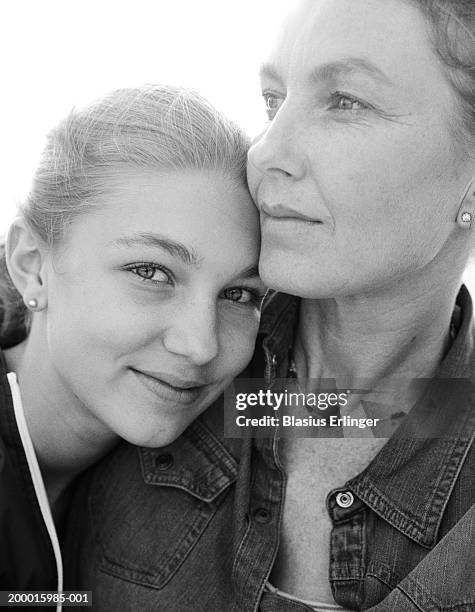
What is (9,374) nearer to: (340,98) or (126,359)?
(126,359)

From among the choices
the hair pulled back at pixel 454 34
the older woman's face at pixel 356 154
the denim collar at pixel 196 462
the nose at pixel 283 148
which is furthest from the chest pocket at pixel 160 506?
the hair pulled back at pixel 454 34

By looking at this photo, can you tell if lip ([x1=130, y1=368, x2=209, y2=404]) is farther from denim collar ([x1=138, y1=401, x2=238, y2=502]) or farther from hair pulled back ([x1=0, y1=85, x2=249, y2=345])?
hair pulled back ([x1=0, y1=85, x2=249, y2=345])

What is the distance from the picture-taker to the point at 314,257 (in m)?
1.21

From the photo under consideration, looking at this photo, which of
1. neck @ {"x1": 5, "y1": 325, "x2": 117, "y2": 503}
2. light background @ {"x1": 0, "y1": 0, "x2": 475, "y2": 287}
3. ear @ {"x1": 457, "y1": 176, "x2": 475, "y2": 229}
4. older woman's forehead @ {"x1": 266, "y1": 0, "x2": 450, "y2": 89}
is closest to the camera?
older woman's forehead @ {"x1": 266, "y1": 0, "x2": 450, "y2": 89}

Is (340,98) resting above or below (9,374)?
above

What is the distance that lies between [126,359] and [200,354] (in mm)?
123

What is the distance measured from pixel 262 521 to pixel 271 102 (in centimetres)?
68

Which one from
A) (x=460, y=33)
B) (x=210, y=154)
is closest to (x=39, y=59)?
(x=210, y=154)

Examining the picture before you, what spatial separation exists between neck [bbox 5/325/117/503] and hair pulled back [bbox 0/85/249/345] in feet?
0.81

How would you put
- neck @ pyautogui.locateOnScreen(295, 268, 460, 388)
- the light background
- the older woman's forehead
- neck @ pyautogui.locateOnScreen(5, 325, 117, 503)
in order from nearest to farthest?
the older woman's forehead < neck @ pyautogui.locateOnScreen(295, 268, 460, 388) < neck @ pyautogui.locateOnScreen(5, 325, 117, 503) < the light background

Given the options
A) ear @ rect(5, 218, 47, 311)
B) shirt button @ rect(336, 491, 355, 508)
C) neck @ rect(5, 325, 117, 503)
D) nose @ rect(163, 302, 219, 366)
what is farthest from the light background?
shirt button @ rect(336, 491, 355, 508)

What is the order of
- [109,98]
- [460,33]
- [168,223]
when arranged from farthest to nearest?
[109,98], [168,223], [460,33]

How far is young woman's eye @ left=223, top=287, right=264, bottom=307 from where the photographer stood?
1.40 meters

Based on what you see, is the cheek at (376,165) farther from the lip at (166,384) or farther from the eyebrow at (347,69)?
the lip at (166,384)
